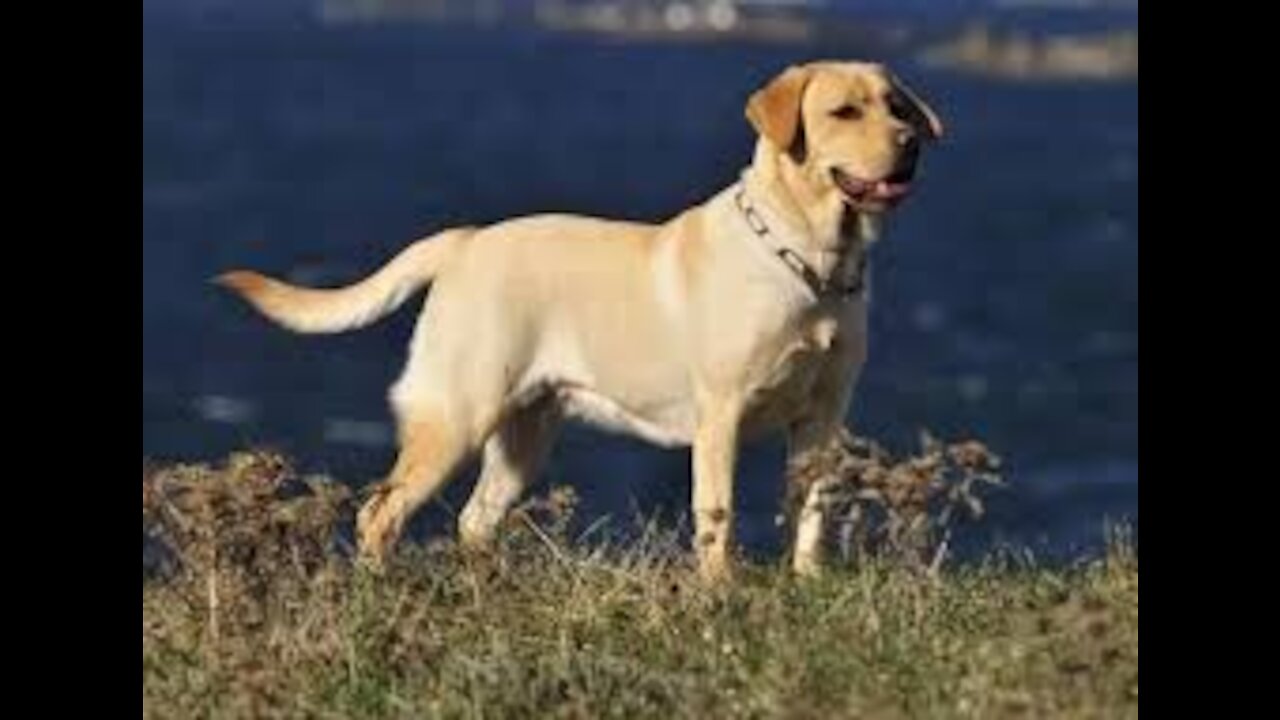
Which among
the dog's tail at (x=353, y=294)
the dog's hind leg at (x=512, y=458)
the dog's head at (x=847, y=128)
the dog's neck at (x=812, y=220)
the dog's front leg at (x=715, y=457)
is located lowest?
the dog's hind leg at (x=512, y=458)

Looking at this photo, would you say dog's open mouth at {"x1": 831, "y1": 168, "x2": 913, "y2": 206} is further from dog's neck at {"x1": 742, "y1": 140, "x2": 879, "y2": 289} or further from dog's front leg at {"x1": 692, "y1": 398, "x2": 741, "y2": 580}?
dog's front leg at {"x1": 692, "y1": 398, "x2": 741, "y2": 580}

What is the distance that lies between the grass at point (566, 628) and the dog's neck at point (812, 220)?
1.23 meters

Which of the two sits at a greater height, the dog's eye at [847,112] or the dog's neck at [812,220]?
the dog's eye at [847,112]

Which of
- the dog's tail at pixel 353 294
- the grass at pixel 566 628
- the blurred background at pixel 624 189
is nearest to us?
the grass at pixel 566 628

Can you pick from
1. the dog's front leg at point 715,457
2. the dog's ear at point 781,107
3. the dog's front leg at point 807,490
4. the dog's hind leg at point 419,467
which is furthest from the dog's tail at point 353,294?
the dog's front leg at point 807,490

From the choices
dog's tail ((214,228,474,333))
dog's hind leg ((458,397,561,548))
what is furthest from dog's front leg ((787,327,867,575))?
dog's tail ((214,228,474,333))

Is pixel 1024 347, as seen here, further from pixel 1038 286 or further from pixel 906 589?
pixel 906 589

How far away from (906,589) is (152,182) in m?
76.5

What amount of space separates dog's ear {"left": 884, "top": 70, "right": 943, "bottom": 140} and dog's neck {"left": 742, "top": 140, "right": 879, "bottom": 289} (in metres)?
0.28

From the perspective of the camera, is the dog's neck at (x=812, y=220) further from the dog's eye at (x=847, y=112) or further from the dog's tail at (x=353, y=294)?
the dog's tail at (x=353, y=294)

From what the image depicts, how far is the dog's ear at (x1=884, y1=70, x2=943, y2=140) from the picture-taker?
845 centimetres

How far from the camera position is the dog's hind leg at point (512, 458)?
923cm

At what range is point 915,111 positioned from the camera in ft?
27.8

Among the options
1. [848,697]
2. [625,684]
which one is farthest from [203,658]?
[848,697]
